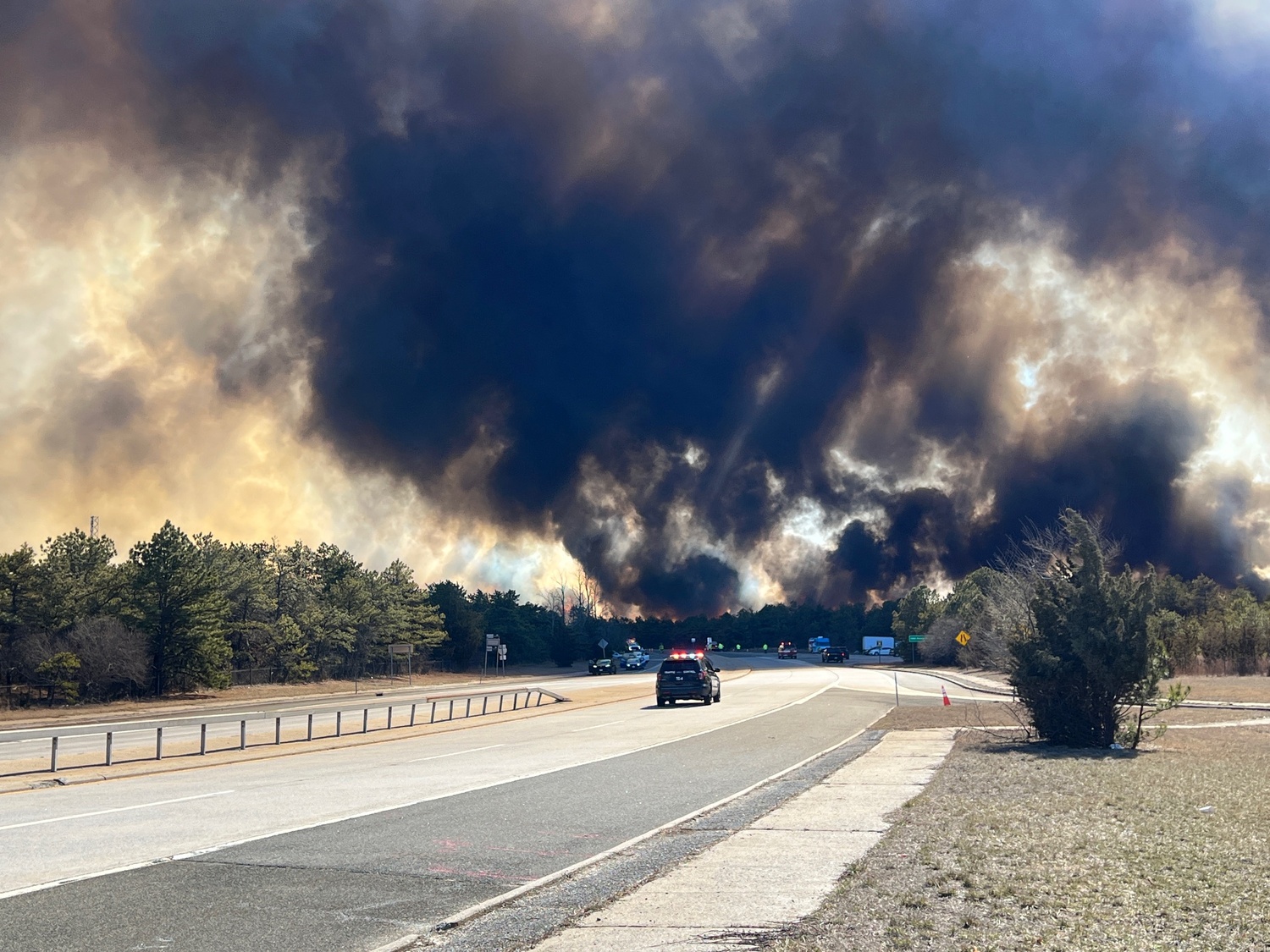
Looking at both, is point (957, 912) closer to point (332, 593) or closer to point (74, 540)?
point (74, 540)

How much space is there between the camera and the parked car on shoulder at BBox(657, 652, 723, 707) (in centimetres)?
4378

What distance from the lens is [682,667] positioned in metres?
44.4

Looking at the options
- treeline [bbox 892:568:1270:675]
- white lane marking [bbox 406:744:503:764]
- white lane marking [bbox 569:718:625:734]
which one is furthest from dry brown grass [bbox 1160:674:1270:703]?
white lane marking [bbox 406:744:503:764]

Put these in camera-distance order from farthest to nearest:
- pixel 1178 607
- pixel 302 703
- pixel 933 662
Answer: pixel 1178 607, pixel 933 662, pixel 302 703

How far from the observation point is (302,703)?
54.0m

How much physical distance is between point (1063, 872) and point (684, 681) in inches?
1388

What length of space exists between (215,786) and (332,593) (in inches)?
2775

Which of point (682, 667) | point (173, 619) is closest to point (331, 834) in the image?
point (682, 667)

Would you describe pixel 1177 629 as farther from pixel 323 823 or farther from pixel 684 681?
pixel 323 823

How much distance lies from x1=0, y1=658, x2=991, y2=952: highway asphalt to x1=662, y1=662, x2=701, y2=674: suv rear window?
56.8 ft

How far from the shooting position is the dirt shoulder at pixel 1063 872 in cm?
717

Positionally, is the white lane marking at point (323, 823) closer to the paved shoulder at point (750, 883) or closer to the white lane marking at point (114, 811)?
the paved shoulder at point (750, 883)

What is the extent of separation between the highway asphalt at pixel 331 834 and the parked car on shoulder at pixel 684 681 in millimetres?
16889

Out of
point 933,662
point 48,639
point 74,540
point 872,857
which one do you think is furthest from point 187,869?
point 933,662
